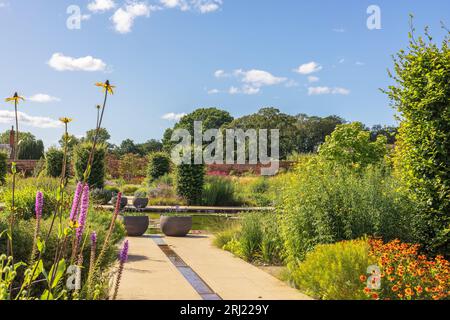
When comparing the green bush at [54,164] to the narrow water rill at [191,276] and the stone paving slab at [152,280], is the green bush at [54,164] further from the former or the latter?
the stone paving slab at [152,280]

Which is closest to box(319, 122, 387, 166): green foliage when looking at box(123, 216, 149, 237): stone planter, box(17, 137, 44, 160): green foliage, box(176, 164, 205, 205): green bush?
box(123, 216, 149, 237): stone planter

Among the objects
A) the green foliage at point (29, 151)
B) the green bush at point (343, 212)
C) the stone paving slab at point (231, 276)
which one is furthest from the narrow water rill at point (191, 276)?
the green foliage at point (29, 151)

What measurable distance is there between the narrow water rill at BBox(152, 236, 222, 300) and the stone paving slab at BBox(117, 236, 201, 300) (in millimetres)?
80

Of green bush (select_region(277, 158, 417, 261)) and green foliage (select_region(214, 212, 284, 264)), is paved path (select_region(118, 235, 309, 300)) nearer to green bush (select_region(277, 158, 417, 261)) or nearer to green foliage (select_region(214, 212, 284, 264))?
green foliage (select_region(214, 212, 284, 264))

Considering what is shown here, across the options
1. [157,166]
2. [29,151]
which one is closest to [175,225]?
[157,166]

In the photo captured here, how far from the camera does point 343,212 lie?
546 centimetres

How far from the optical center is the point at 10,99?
229 cm

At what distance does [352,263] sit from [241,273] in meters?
1.85

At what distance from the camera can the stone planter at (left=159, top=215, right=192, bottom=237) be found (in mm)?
9688

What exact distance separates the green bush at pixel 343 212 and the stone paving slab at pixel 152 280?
1445mm

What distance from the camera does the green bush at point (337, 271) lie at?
4.25 m
